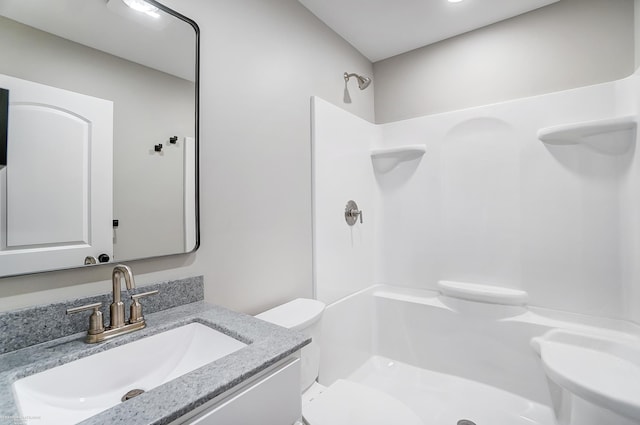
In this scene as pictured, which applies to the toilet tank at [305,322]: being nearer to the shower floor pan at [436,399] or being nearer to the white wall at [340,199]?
the shower floor pan at [436,399]

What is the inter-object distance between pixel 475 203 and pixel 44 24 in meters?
2.27

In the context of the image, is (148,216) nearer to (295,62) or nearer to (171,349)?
(171,349)

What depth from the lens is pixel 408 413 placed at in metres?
1.25

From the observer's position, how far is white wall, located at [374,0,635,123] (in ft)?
5.54

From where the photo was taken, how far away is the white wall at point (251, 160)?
1229mm

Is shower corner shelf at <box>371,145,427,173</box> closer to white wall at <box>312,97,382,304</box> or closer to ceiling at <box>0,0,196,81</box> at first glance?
white wall at <box>312,97,382,304</box>

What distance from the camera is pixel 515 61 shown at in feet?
6.40

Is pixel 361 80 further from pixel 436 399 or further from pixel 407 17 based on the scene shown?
pixel 436 399

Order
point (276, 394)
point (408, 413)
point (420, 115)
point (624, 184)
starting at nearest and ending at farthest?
point (276, 394)
point (408, 413)
point (624, 184)
point (420, 115)

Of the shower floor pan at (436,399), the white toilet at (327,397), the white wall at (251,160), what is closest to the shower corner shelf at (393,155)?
the white wall at (251,160)

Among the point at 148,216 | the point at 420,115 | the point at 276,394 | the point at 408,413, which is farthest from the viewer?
the point at 420,115

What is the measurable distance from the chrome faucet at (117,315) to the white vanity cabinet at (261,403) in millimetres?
435

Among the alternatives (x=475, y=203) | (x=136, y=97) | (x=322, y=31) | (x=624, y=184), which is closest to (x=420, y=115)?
(x=475, y=203)

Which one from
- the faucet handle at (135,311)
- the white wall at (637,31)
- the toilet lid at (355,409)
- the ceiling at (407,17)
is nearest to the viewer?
the faucet handle at (135,311)
